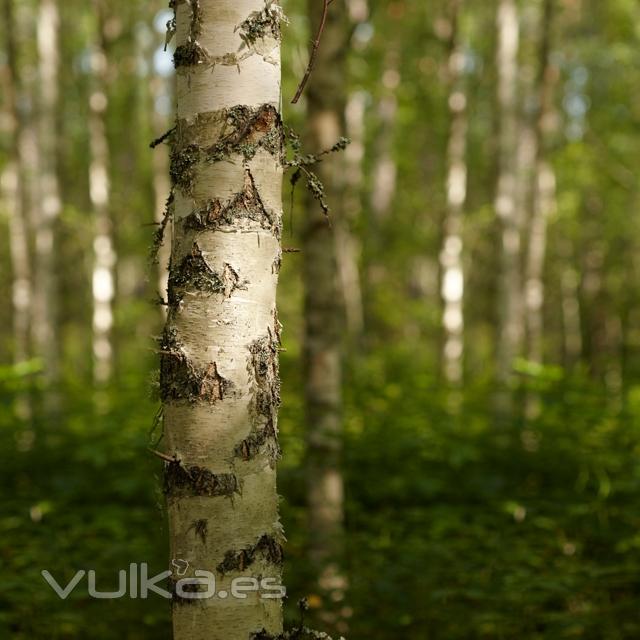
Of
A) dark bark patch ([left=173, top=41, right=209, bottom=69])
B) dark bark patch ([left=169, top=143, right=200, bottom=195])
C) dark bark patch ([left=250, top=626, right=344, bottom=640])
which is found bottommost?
dark bark patch ([left=250, top=626, right=344, bottom=640])

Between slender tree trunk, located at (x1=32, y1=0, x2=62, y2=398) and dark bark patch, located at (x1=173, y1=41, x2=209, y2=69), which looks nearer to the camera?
dark bark patch, located at (x1=173, y1=41, x2=209, y2=69)

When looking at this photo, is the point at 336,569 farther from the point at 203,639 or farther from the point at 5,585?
the point at 203,639

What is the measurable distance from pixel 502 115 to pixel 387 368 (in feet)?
15.6

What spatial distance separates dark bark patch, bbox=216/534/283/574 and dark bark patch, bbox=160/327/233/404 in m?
0.41

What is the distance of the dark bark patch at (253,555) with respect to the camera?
198 centimetres

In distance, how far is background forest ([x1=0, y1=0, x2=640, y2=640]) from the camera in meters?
3.97

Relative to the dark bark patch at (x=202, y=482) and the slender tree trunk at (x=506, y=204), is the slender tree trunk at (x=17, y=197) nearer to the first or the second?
the slender tree trunk at (x=506, y=204)

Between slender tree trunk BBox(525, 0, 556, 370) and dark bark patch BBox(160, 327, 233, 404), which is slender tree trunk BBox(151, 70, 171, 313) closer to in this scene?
slender tree trunk BBox(525, 0, 556, 370)

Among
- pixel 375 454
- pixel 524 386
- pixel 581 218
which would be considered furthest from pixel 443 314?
pixel 581 218

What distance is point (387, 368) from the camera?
13117 mm

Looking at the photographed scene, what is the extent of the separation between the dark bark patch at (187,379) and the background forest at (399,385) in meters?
0.18

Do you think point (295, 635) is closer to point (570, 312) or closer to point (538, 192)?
point (538, 192)

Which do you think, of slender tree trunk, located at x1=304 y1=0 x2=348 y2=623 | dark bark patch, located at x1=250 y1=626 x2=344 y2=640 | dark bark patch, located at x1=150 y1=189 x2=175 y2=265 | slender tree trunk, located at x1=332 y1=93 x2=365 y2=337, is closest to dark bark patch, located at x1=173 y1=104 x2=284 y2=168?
dark bark patch, located at x1=150 y1=189 x2=175 y2=265

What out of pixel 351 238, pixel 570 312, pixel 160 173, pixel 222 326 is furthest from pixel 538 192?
pixel 222 326
